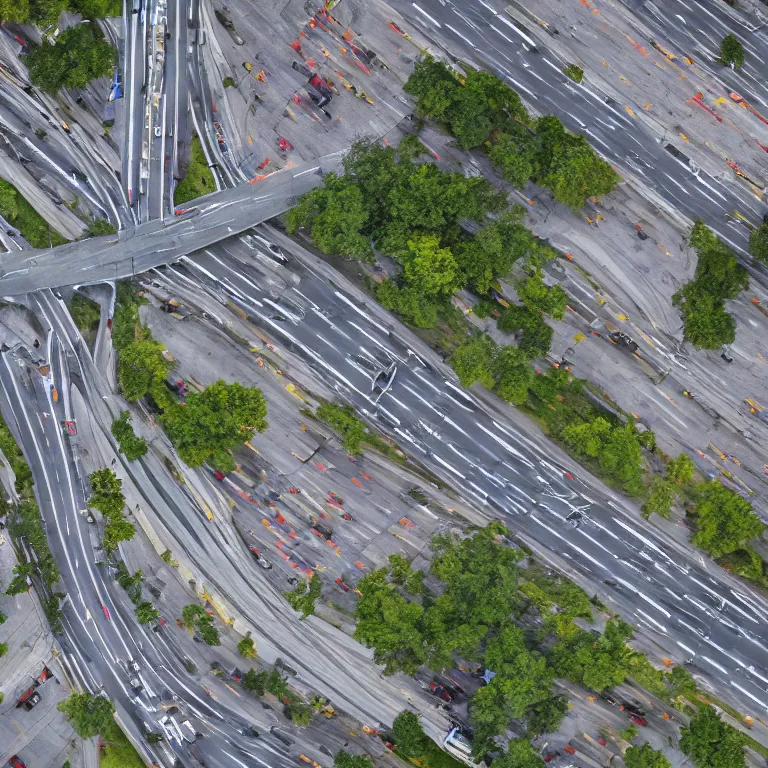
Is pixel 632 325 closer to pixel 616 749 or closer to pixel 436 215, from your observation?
pixel 436 215

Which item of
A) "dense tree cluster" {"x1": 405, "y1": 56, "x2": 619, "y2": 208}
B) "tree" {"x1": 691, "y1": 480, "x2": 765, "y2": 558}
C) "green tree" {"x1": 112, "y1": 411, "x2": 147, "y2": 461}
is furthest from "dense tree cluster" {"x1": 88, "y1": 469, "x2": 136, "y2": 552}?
"tree" {"x1": 691, "y1": 480, "x2": 765, "y2": 558}

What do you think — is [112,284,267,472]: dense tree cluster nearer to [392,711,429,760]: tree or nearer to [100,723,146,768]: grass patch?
[100,723,146,768]: grass patch

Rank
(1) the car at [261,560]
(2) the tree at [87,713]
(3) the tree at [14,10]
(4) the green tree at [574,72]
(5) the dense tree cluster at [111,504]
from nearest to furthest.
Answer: (3) the tree at [14,10]
(2) the tree at [87,713]
(4) the green tree at [574,72]
(5) the dense tree cluster at [111,504]
(1) the car at [261,560]

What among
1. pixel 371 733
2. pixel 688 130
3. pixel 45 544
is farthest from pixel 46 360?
pixel 688 130

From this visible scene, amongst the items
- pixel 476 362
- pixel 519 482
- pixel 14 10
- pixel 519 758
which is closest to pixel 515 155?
pixel 476 362

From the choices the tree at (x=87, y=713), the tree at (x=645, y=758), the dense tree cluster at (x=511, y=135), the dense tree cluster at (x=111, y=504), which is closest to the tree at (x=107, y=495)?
the dense tree cluster at (x=111, y=504)

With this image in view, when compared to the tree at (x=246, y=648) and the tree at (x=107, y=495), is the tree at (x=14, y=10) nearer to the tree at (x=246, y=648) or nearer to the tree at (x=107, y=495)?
the tree at (x=107, y=495)
